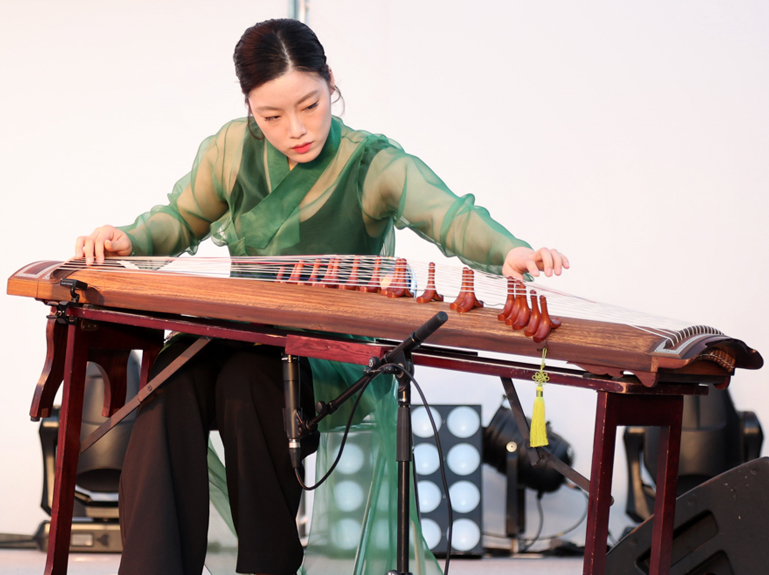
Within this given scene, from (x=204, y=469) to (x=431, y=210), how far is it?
738 mm

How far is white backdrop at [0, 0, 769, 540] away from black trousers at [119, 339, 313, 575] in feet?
5.36

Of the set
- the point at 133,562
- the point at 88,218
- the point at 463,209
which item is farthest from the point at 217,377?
the point at 88,218

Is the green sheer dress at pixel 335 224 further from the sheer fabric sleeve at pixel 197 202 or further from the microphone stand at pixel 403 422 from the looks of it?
the microphone stand at pixel 403 422

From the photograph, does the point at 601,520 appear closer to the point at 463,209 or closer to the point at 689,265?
the point at 463,209

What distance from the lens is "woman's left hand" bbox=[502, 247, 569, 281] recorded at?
127 cm

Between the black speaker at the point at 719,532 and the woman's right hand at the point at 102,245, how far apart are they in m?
1.33

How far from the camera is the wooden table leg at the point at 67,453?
5.38ft

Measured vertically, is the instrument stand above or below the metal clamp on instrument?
below

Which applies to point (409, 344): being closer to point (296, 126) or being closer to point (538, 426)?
point (538, 426)

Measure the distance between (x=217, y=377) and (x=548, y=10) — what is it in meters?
2.27

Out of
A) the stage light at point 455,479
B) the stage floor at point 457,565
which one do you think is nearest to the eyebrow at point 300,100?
the stage light at point 455,479

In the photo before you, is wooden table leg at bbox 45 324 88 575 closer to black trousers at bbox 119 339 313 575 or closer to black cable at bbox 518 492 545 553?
black trousers at bbox 119 339 313 575

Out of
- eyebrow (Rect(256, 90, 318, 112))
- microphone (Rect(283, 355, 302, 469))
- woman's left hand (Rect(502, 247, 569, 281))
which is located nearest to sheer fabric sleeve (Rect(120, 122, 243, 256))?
eyebrow (Rect(256, 90, 318, 112))

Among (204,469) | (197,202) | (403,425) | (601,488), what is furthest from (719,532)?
(197,202)
